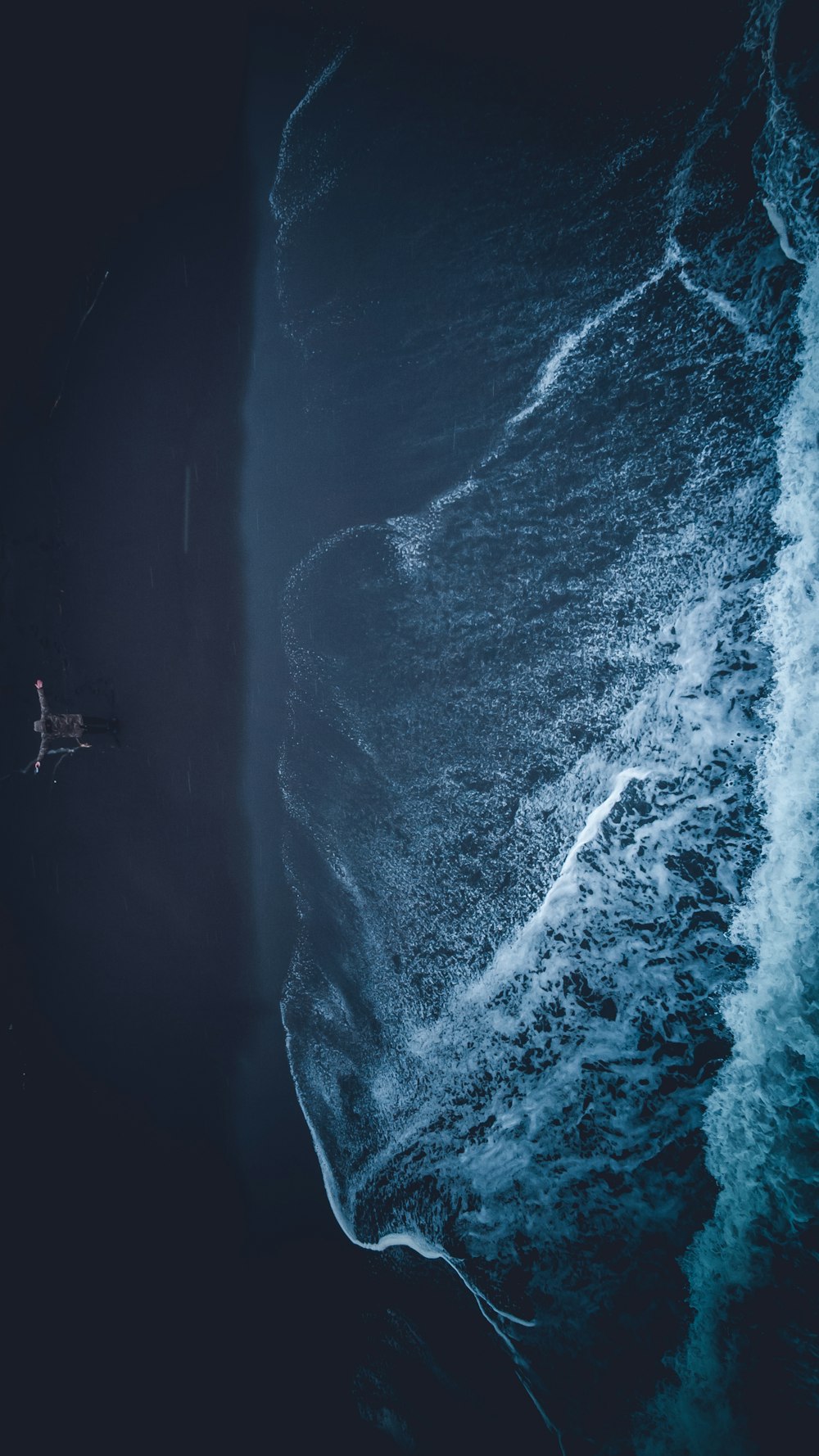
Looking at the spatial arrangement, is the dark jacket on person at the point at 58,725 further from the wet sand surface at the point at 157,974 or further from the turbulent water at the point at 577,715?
the turbulent water at the point at 577,715

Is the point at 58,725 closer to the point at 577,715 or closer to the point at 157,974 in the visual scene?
the point at 157,974

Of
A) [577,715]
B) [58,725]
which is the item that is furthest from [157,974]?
[577,715]

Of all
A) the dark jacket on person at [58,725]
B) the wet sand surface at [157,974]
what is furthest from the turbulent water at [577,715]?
the dark jacket on person at [58,725]

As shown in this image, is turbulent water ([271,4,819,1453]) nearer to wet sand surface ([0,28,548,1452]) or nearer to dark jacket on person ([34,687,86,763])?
wet sand surface ([0,28,548,1452])

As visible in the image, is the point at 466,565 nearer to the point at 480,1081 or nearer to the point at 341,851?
the point at 341,851

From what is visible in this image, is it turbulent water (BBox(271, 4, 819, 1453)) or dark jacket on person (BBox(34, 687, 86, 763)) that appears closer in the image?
turbulent water (BBox(271, 4, 819, 1453))

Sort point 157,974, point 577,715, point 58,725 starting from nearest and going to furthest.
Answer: point 577,715, point 58,725, point 157,974

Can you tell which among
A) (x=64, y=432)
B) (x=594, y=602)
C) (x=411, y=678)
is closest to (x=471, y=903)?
(x=411, y=678)

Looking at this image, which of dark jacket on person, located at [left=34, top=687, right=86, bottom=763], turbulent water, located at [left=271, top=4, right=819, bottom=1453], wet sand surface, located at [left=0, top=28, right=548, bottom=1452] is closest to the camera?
turbulent water, located at [left=271, top=4, right=819, bottom=1453]

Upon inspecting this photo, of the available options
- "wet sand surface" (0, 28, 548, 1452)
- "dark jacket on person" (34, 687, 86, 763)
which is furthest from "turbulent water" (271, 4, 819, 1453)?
"dark jacket on person" (34, 687, 86, 763)
